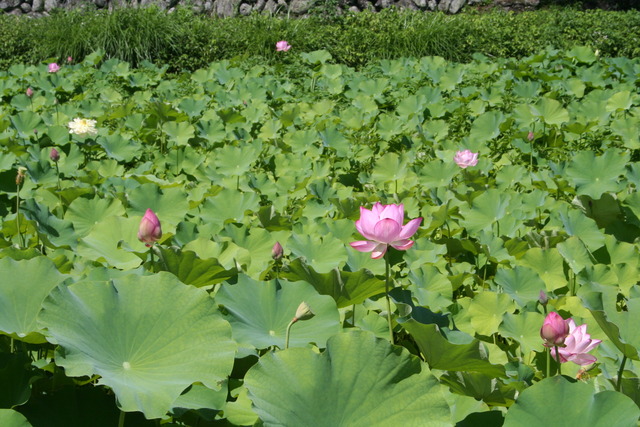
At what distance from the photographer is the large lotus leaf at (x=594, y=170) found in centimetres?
267

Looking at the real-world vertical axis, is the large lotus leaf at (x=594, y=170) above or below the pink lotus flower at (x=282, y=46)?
above

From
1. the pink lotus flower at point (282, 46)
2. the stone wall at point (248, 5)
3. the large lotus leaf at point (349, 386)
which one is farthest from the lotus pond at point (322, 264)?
the stone wall at point (248, 5)

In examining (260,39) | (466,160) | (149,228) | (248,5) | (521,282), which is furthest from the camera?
(248,5)

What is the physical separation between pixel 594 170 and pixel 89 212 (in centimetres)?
198

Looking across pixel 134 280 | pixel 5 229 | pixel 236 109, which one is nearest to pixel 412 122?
pixel 236 109

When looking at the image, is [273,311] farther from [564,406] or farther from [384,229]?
[564,406]

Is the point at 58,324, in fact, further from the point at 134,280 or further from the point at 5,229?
the point at 5,229

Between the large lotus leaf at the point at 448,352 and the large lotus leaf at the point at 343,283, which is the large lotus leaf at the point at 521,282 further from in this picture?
the large lotus leaf at the point at 448,352

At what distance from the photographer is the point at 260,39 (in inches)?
260

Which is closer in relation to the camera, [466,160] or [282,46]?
[466,160]

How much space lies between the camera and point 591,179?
A: 2715 mm

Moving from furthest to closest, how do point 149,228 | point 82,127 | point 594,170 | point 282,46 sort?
point 282,46
point 82,127
point 594,170
point 149,228

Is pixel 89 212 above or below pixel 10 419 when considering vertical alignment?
below

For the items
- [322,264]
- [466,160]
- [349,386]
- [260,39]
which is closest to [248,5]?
[260,39]
